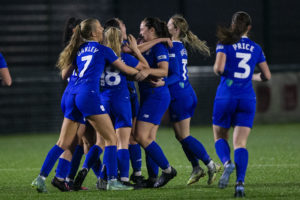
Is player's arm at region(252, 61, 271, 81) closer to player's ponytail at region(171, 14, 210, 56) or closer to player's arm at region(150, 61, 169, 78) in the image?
player's arm at region(150, 61, 169, 78)

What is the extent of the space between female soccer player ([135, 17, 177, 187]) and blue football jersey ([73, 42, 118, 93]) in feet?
1.83

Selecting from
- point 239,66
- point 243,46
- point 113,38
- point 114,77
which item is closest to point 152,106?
point 114,77

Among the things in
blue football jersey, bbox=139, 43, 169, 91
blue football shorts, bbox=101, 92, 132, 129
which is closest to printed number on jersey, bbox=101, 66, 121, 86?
blue football shorts, bbox=101, 92, 132, 129

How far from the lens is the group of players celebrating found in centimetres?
711

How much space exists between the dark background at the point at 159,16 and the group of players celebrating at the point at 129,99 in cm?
894

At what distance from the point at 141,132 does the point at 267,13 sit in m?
11.7

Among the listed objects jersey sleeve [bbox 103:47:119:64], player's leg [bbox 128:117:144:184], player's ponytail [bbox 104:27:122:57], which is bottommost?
player's leg [bbox 128:117:144:184]

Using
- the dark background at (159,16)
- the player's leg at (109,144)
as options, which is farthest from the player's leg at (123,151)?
the dark background at (159,16)

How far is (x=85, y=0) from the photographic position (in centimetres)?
1834

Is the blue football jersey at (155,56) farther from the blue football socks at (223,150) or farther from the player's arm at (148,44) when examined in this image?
the blue football socks at (223,150)

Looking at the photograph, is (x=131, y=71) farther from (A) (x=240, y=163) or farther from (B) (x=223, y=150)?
(A) (x=240, y=163)

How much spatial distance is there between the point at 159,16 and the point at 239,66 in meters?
11.3

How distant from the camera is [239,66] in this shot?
7.13 meters

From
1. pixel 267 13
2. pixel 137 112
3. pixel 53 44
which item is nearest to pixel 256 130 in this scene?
pixel 267 13
